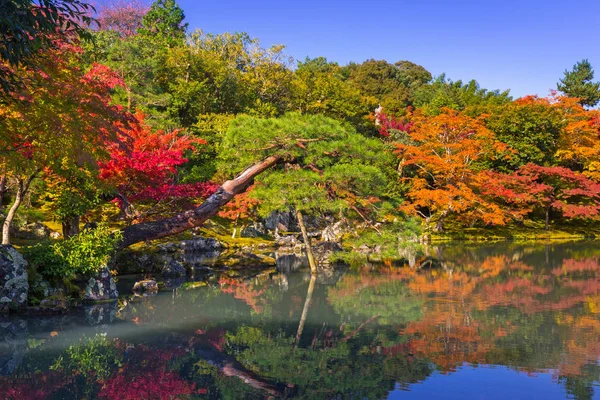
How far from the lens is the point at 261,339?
6.90m

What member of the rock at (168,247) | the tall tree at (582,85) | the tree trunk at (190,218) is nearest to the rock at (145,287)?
the tree trunk at (190,218)

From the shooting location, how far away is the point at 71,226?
14273 millimetres

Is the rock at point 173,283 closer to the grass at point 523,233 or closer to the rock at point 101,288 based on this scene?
the rock at point 101,288

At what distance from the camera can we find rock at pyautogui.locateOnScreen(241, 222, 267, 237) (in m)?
21.4

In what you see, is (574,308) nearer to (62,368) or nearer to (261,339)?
(261,339)

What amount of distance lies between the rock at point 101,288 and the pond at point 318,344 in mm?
279

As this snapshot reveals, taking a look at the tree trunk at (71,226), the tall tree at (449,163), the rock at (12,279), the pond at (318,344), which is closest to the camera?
the pond at (318,344)

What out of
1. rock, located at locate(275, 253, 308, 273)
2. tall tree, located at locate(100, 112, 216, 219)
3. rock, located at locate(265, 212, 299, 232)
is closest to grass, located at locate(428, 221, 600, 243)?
rock, located at locate(265, 212, 299, 232)

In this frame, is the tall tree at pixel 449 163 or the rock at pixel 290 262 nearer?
the rock at pixel 290 262

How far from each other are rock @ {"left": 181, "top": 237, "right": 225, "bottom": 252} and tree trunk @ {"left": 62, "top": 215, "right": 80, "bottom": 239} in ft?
12.2

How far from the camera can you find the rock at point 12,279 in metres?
8.19

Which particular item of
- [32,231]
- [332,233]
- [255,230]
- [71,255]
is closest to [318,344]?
[71,255]

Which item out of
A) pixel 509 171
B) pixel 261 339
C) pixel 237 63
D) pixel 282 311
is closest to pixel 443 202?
pixel 509 171

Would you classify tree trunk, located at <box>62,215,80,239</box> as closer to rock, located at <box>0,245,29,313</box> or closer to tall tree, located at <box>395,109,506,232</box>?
rock, located at <box>0,245,29,313</box>
